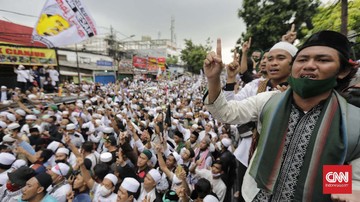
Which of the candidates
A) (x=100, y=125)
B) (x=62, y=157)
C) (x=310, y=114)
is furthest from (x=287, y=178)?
(x=100, y=125)

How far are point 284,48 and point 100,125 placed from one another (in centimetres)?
657

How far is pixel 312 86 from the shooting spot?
1.03m

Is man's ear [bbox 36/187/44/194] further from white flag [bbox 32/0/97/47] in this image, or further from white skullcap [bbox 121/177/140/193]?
white flag [bbox 32/0/97/47]

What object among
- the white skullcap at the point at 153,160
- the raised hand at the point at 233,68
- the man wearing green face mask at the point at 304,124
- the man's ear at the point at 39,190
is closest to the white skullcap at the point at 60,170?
the man's ear at the point at 39,190

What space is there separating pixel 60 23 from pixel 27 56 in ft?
25.4

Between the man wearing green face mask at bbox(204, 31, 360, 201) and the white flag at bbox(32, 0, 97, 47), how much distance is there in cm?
879

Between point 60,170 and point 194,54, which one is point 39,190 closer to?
point 60,170

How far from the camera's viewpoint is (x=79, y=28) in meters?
8.53

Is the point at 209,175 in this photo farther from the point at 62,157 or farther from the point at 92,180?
the point at 62,157

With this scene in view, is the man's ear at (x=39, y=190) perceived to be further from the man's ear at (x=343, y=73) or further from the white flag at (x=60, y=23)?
the white flag at (x=60, y=23)

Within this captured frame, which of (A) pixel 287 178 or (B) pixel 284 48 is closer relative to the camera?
(A) pixel 287 178

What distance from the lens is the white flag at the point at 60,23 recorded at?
8148mm

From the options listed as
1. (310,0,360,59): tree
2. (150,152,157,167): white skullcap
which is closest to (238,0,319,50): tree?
(310,0,360,59): tree

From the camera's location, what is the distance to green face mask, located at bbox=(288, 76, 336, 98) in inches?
40.2
